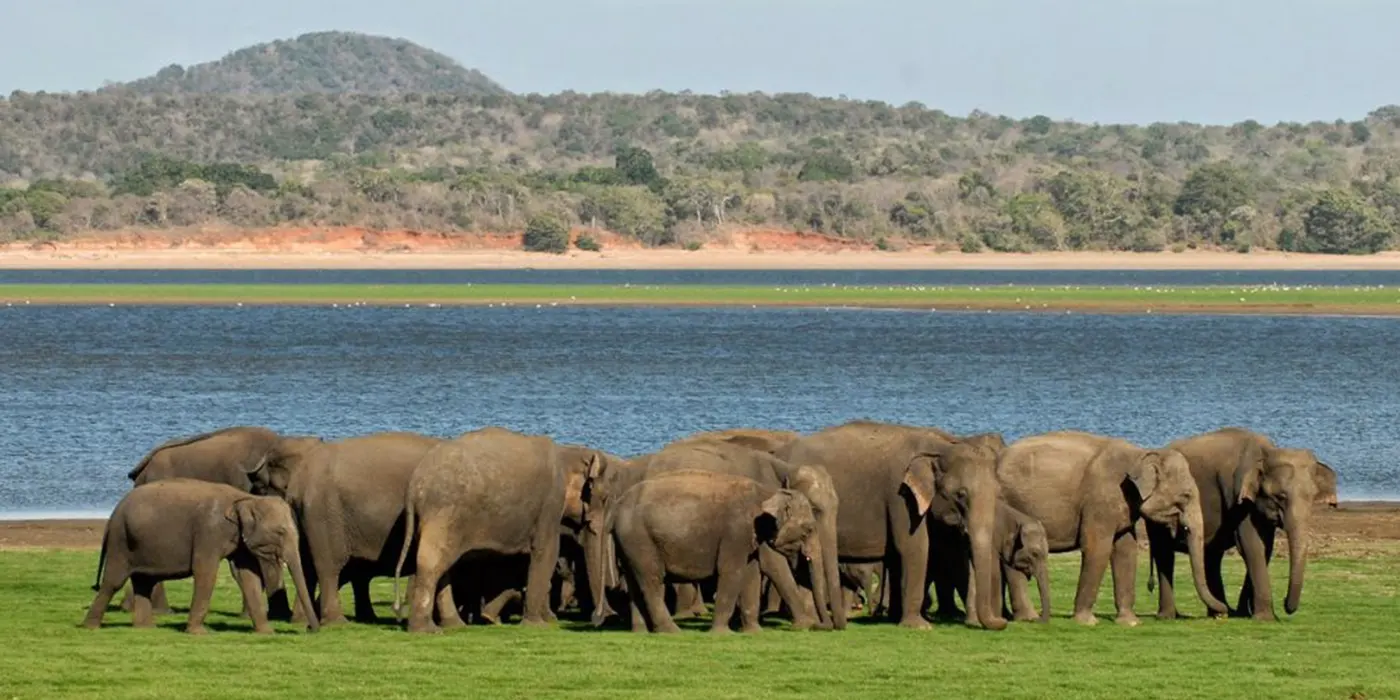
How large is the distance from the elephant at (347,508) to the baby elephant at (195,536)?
30.5 inches

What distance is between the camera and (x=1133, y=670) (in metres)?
16.7

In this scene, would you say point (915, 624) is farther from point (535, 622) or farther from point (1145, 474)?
point (535, 622)

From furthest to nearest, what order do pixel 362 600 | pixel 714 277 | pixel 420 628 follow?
pixel 714 277, pixel 362 600, pixel 420 628

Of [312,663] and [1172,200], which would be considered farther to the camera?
[1172,200]

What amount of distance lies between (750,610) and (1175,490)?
11.6ft

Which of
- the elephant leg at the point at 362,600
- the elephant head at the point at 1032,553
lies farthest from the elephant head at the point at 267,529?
the elephant head at the point at 1032,553

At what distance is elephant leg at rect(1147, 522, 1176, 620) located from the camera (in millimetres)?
19875

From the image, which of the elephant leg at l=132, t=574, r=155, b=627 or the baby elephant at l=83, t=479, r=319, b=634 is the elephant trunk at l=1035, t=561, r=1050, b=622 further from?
the elephant leg at l=132, t=574, r=155, b=627

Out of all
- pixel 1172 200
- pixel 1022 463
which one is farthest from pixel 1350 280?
pixel 1022 463

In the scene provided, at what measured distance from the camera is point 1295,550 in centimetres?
1933

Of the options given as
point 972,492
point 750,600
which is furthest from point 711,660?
point 972,492

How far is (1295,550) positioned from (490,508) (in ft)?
19.8

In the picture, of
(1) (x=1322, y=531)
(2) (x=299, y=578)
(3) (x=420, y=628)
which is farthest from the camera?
(1) (x=1322, y=531)

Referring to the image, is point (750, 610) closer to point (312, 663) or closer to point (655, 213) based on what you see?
point (312, 663)
